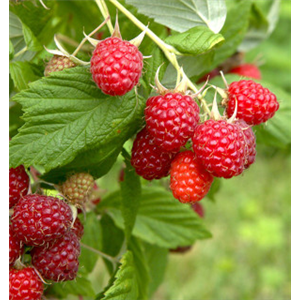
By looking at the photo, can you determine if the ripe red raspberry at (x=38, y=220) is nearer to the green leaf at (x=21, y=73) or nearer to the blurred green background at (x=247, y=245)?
the green leaf at (x=21, y=73)

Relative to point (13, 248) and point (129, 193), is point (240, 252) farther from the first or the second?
point (13, 248)

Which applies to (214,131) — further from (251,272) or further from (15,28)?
(251,272)

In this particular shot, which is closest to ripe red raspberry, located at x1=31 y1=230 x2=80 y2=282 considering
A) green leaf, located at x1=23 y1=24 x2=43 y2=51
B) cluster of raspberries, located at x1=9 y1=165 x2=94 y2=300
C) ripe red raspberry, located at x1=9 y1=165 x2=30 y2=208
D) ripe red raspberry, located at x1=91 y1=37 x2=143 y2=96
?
cluster of raspberries, located at x1=9 y1=165 x2=94 y2=300

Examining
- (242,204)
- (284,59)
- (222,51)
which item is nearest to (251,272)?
(242,204)

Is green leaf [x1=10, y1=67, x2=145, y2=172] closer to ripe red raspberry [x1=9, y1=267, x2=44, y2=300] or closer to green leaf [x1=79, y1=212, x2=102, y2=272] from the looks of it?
ripe red raspberry [x1=9, y1=267, x2=44, y2=300]

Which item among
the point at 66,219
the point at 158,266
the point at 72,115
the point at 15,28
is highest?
the point at 15,28

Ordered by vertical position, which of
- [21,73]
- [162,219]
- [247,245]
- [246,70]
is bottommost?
[247,245]

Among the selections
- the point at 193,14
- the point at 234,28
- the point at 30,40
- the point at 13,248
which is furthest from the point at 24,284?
the point at 234,28
